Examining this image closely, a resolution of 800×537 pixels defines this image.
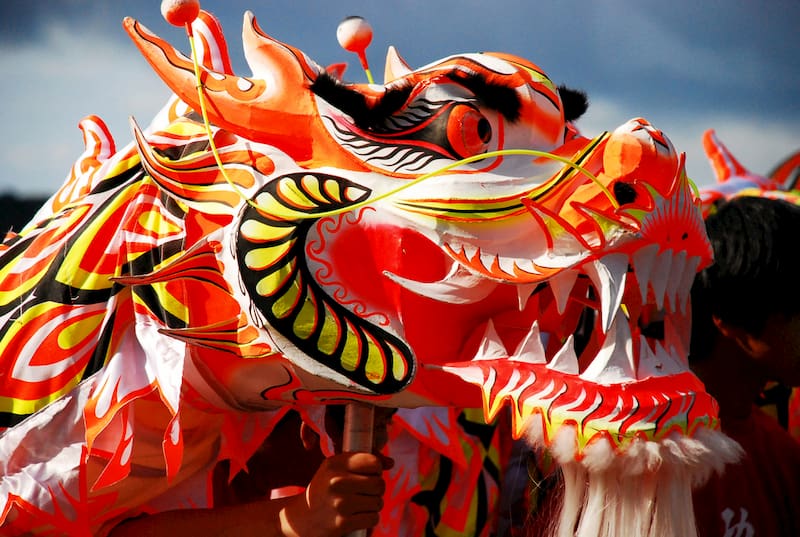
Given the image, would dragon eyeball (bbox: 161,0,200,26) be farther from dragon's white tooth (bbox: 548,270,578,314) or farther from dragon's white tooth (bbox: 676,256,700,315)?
dragon's white tooth (bbox: 676,256,700,315)

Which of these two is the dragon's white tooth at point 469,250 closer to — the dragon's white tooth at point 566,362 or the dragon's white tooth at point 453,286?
the dragon's white tooth at point 453,286

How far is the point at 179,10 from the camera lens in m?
1.06

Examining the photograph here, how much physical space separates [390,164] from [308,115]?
108 millimetres

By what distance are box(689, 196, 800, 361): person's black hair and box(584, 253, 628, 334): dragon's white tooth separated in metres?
0.68

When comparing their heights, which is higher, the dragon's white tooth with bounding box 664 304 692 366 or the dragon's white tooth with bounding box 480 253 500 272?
the dragon's white tooth with bounding box 480 253 500 272

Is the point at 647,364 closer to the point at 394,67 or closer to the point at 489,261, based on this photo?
A: the point at 489,261

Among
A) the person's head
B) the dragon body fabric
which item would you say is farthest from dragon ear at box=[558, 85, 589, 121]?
the person's head

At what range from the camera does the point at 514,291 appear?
108cm

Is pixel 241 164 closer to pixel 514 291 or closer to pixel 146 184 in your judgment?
pixel 146 184

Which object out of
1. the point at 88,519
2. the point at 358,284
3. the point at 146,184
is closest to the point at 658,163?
the point at 358,284

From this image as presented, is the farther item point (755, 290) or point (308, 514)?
point (755, 290)

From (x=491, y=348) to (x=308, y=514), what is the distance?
28 centimetres

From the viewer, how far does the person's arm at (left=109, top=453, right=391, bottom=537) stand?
1.14 meters

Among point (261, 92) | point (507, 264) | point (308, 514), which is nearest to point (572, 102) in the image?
point (507, 264)
